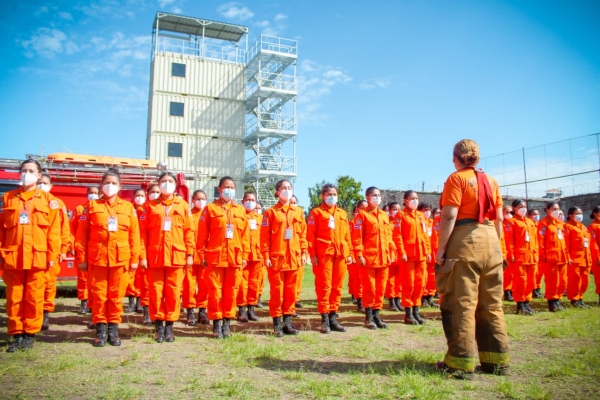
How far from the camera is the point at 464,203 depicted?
4359 mm

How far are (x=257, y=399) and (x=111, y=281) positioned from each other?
3118 mm

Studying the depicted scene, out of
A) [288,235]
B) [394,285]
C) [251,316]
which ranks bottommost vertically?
[251,316]

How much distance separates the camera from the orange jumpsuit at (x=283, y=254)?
636 centimetres

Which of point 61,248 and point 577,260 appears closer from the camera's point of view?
point 61,248

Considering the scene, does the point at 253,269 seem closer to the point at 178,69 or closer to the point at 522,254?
the point at 522,254

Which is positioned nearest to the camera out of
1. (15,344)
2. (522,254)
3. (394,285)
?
(15,344)

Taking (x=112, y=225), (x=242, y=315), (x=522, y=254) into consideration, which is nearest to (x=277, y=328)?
(x=242, y=315)

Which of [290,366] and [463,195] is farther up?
[463,195]

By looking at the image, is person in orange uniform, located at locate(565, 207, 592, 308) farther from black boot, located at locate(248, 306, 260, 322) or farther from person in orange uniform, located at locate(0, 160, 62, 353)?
person in orange uniform, located at locate(0, 160, 62, 353)

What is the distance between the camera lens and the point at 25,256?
5156 mm

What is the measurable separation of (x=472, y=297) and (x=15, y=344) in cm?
553

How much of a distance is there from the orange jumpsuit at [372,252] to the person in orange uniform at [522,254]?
325 centimetres

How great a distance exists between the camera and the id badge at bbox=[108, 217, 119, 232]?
5.59 metres

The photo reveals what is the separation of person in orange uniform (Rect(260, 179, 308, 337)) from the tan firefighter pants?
2.63 meters
